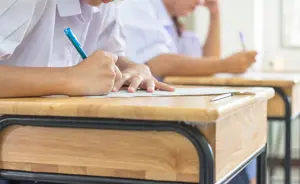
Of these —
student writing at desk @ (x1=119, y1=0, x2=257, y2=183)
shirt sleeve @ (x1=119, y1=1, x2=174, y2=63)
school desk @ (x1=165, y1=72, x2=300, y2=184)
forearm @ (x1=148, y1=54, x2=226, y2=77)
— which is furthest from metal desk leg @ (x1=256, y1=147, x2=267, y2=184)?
shirt sleeve @ (x1=119, y1=1, x2=174, y2=63)

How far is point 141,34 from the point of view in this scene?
7.78 ft

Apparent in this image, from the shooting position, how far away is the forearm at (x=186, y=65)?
228 centimetres

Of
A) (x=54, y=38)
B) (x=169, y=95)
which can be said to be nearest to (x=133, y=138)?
(x=169, y=95)

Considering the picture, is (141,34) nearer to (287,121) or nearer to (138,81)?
(287,121)

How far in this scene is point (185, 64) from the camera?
2.29 metres

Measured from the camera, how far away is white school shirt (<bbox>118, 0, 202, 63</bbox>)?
2357mm

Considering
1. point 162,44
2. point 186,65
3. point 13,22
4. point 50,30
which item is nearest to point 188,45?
point 162,44

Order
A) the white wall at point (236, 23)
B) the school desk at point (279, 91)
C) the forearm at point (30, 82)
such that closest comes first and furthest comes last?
the forearm at point (30, 82)
the school desk at point (279, 91)
the white wall at point (236, 23)

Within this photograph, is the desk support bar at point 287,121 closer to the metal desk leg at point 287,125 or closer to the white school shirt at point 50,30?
the metal desk leg at point 287,125

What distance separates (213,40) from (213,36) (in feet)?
0.07

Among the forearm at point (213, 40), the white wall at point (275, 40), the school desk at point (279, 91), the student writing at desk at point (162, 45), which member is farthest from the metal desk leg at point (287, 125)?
the white wall at point (275, 40)

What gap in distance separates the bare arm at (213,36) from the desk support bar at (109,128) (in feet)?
6.69

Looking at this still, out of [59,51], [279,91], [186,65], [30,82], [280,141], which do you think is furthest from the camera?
[280,141]

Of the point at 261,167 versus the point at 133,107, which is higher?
the point at 133,107
